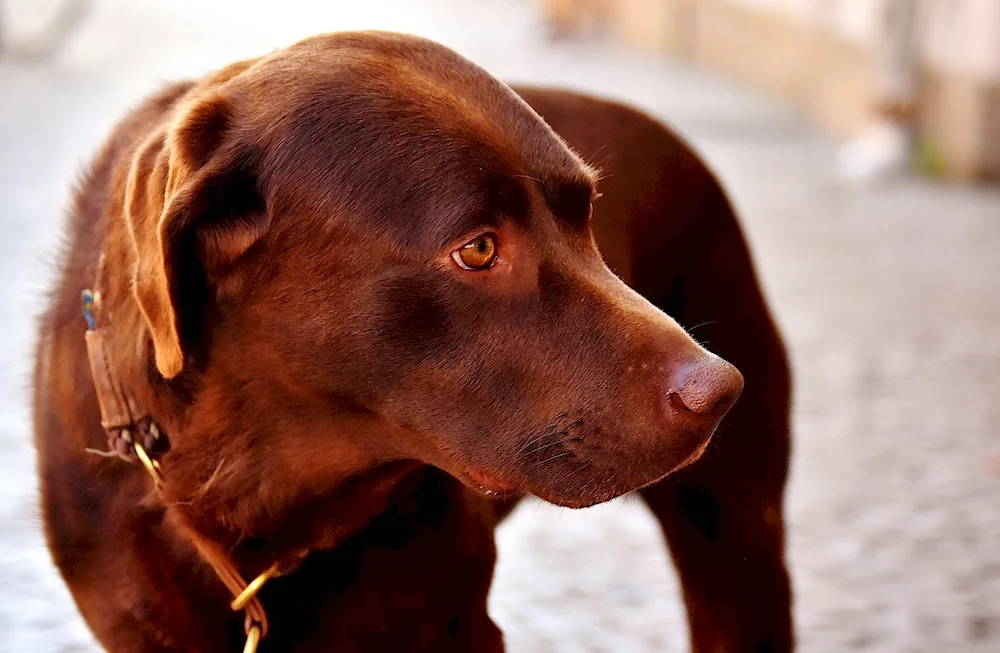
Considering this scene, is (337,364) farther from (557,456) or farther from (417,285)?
(557,456)

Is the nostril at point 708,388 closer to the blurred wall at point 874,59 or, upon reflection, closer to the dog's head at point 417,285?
→ the dog's head at point 417,285

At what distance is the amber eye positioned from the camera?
1556 mm

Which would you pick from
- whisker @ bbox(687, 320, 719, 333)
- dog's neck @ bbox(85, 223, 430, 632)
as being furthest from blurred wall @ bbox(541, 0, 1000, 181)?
dog's neck @ bbox(85, 223, 430, 632)

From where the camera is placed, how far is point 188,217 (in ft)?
4.90

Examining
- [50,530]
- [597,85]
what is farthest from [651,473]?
[597,85]

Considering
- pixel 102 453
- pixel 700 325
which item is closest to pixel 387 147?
pixel 102 453

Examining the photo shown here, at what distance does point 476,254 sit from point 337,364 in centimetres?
24

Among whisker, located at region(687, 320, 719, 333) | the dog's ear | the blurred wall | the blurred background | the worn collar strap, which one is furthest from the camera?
the blurred wall

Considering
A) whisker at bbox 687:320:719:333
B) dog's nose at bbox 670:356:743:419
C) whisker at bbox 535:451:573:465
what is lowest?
whisker at bbox 687:320:719:333

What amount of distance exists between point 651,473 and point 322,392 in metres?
0.45

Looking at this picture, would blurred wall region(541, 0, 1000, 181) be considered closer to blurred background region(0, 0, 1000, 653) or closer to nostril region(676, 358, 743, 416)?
blurred background region(0, 0, 1000, 653)

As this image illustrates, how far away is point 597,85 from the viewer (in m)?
9.91

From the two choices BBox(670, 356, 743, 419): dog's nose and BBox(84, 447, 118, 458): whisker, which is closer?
BBox(670, 356, 743, 419): dog's nose

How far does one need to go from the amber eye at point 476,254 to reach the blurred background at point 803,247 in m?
0.76
